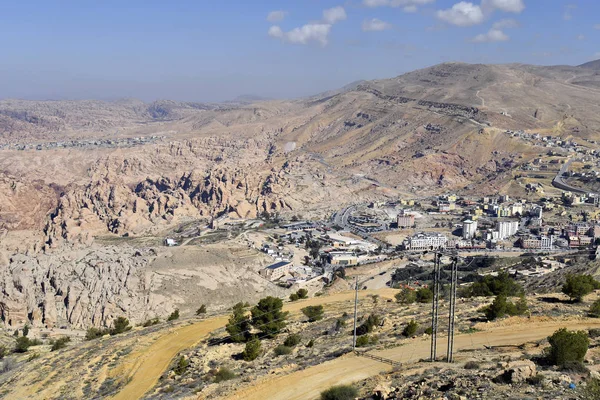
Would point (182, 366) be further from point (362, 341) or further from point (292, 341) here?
point (362, 341)

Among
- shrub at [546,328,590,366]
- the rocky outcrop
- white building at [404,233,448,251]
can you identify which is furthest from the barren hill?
→ shrub at [546,328,590,366]

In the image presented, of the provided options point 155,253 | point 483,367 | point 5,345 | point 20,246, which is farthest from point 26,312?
point 483,367

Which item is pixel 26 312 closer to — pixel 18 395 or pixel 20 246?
pixel 18 395

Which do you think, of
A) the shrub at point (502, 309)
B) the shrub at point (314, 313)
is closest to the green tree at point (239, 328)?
the shrub at point (314, 313)

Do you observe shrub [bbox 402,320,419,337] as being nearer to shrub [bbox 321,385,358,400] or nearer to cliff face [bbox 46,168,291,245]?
shrub [bbox 321,385,358,400]

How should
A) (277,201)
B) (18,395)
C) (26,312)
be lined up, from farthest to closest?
(277,201) → (26,312) → (18,395)

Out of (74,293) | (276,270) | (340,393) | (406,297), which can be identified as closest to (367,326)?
(406,297)

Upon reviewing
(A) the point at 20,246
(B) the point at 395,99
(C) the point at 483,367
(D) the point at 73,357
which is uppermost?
(B) the point at 395,99
